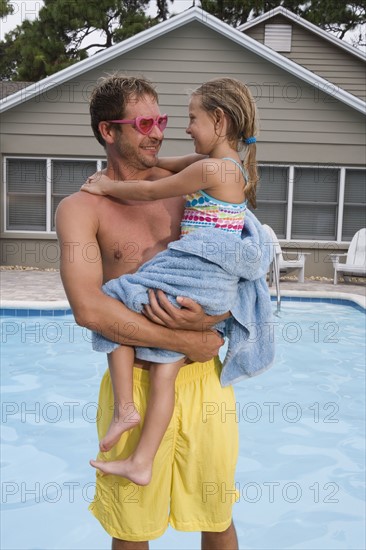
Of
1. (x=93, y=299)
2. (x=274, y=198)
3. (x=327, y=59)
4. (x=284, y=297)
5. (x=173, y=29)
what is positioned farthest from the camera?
(x=327, y=59)

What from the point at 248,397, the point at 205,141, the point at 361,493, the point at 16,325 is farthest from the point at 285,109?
the point at 205,141

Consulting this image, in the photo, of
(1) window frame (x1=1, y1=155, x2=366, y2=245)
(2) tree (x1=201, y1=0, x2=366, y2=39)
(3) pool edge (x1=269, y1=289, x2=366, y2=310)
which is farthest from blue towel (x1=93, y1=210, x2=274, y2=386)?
(2) tree (x1=201, y1=0, x2=366, y2=39)

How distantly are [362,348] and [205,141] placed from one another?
5.85m

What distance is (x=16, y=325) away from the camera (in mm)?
7691

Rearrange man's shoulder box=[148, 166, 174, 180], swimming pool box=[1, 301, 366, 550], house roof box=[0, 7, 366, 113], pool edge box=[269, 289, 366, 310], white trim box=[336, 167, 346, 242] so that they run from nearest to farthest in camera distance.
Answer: man's shoulder box=[148, 166, 174, 180], swimming pool box=[1, 301, 366, 550], pool edge box=[269, 289, 366, 310], house roof box=[0, 7, 366, 113], white trim box=[336, 167, 346, 242]

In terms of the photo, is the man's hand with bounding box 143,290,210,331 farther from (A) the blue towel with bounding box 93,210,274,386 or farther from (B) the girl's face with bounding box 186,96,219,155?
(B) the girl's face with bounding box 186,96,219,155

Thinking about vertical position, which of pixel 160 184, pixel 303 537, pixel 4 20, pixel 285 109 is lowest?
pixel 303 537

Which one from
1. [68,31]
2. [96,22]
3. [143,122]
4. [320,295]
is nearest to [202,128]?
[143,122]

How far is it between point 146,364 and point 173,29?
1121cm

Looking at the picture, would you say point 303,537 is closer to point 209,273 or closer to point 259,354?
point 259,354

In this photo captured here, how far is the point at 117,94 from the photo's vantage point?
1.84 m

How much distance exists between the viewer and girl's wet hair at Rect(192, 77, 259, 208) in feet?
6.34

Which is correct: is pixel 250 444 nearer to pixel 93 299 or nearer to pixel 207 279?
pixel 207 279

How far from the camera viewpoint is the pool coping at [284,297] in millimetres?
7918
